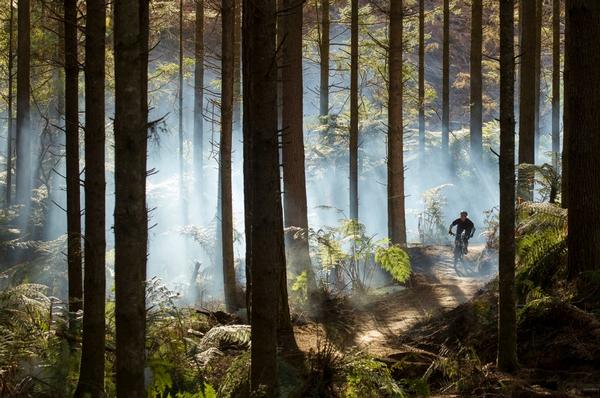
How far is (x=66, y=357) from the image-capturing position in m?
6.46

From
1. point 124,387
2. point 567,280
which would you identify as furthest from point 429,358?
point 124,387

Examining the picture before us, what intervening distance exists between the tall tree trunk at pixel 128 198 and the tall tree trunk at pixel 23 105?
1727 centimetres

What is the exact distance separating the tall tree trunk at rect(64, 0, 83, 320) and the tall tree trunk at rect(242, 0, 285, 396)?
259cm

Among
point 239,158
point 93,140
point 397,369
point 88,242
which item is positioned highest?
point 239,158

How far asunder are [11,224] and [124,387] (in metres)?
18.3

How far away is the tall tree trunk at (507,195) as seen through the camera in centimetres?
594

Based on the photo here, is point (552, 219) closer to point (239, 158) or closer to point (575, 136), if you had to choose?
point (575, 136)

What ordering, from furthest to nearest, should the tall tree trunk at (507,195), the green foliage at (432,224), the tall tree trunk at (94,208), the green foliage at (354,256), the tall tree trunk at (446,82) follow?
the tall tree trunk at (446,82), the green foliage at (432,224), the green foliage at (354,256), the tall tree trunk at (94,208), the tall tree trunk at (507,195)

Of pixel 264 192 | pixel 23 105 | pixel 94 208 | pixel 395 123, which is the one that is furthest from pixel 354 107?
pixel 264 192

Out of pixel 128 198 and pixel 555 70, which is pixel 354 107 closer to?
pixel 555 70

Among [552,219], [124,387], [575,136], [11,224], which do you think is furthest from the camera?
[11,224]

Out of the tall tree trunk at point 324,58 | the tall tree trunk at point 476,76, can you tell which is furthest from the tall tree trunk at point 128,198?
the tall tree trunk at point 324,58

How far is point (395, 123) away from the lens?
16.2 metres

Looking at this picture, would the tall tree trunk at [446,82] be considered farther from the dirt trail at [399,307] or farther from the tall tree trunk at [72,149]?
the tall tree trunk at [72,149]
